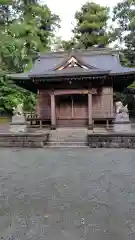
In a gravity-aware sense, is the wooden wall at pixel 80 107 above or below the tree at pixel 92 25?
below

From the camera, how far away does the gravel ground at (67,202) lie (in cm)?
228

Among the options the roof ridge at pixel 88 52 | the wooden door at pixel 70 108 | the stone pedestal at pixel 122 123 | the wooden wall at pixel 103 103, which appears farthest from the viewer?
the roof ridge at pixel 88 52

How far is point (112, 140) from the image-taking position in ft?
28.3

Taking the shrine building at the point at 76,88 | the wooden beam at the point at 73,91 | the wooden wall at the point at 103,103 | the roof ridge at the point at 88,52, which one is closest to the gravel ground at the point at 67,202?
the shrine building at the point at 76,88

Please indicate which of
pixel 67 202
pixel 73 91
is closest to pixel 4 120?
pixel 73 91

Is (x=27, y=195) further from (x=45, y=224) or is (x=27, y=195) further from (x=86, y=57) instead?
(x=86, y=57)

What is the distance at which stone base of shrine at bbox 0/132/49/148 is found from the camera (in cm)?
902

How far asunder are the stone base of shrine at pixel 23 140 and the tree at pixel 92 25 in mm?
19022

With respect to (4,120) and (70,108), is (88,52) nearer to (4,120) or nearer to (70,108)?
(70,108)

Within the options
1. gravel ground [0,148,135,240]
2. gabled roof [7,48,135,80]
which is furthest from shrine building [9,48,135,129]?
gravel ground [0,148,135,240]

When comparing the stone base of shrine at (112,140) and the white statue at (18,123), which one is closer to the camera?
the stone base of shrine at (112,140)

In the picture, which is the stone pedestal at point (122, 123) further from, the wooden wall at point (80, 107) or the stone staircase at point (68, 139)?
the wooden wall at point (80, 107)

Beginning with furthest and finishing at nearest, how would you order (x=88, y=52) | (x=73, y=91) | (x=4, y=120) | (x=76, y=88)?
(x=4, y=120), (x=88, y=52), (x=76, y=88), (x=73, y=91)

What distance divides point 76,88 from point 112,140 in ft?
17.1
